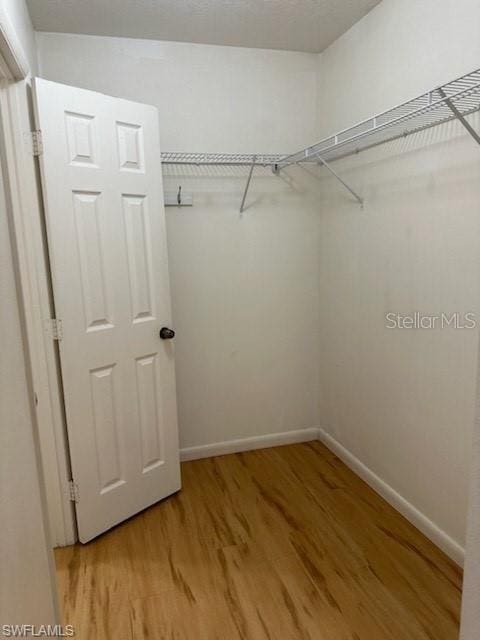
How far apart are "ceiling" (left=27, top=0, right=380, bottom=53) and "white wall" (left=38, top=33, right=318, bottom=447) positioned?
0.33 feet

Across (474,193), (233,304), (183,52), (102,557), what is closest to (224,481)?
(102,557)

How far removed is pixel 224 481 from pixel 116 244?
151 centimetres

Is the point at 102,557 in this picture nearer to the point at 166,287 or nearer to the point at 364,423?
the point at 166,287

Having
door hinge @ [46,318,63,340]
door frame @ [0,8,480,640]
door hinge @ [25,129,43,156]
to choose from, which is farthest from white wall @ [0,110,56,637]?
door hinge @ [25,129,43,156]

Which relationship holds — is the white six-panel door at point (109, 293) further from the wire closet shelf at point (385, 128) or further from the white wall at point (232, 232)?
the wire closet shelf at point (385, 128)

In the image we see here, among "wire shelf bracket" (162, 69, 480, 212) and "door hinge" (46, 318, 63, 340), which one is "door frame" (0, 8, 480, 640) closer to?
"door hinge" (46, 318, 63, 340)

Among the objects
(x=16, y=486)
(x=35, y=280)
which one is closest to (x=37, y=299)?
(x=35, y=280)

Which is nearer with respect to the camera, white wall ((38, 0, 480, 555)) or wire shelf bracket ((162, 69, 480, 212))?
→ wire shelf bracket ((162, 69, 480, 212))

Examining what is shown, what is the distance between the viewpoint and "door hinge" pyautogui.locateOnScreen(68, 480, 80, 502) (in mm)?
2139

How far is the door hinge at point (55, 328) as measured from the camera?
2.00 m

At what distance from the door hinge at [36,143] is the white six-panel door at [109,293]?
2 cm

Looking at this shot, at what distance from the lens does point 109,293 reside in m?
2.17

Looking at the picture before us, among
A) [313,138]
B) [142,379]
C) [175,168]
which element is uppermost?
[313,138]

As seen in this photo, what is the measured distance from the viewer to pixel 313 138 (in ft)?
9.50
